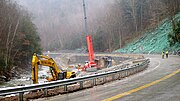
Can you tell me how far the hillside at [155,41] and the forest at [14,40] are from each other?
2640 centimetres

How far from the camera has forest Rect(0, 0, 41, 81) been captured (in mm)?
37059

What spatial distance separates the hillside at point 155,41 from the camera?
60.5m

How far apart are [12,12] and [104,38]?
51.7 m

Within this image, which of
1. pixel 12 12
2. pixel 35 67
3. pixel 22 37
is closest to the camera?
pixel 35 67

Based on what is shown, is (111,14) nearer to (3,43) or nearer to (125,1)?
(125,1)

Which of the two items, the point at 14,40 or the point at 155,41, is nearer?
the point at 14,40

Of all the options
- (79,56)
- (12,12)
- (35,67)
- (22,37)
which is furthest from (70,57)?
(35,67)

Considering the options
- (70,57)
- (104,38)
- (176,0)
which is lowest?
(70,57)

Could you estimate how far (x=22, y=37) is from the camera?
52.5 m

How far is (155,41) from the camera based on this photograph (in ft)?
209

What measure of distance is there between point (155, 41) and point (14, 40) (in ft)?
113

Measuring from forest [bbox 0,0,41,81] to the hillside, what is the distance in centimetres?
2640

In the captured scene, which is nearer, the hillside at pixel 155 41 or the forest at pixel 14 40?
the forest at pixel 14 40

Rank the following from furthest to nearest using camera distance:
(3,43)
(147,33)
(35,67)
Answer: (147,33) → (3,43) → (35,67)
